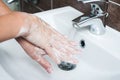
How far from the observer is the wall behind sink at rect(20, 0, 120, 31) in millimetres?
866

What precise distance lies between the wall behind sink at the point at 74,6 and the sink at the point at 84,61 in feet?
0.11

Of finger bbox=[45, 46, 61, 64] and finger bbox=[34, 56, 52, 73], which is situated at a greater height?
finger bbox=[45, 46, 61, 64]

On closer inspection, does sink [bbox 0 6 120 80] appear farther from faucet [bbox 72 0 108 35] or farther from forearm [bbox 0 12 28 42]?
forearm [bbox 0 12 28 42]

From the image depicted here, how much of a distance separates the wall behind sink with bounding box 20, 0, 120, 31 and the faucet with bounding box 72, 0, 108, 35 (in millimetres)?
23

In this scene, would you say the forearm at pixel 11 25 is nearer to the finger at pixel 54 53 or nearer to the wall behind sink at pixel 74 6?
the finger at pixel 54 53

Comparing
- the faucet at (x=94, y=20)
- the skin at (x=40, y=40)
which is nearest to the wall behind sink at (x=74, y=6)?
the faucet at (x=94, y=20)

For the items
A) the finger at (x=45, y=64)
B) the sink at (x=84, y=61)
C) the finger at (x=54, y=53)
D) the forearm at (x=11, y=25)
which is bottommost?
the sink at (x=84, y=61)

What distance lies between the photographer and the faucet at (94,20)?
33.5 inches

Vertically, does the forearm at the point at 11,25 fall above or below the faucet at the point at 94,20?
above

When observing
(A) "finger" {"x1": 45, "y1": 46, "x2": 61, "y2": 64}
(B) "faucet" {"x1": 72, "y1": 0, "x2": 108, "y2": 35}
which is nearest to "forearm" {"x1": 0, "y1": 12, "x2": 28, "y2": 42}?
(A) "finger" {"x1": 45, "y1": 46, "x2": 61, "y2": 64}

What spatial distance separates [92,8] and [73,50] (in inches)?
9.3

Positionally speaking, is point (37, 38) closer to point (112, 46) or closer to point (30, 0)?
point (112, 46)

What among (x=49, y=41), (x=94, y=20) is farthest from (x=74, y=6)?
(x=49, y=41)

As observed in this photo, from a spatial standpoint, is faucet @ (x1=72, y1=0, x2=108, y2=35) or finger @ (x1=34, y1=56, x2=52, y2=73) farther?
faucet @ (x1=72, y1=0, x2=108, y2=35)
